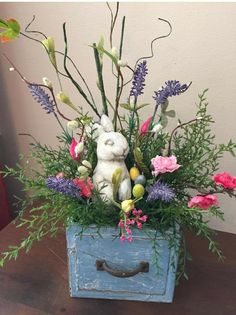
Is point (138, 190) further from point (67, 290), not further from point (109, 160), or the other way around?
point (67, 290)

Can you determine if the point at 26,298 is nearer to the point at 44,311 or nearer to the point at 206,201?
the point at 44,311

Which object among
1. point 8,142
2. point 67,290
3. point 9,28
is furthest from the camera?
point 8,142

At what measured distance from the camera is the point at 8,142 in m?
1.06

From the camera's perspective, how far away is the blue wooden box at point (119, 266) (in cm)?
58

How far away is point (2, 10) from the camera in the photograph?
0.86 meters

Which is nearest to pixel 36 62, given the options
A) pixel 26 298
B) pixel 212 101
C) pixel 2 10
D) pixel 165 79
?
pixel 2 10

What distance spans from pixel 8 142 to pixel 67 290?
0.56 metres

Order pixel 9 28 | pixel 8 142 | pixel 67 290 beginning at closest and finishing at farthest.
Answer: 1. pixel 9 28
2. pixel 67 290
3. pixel 8 142

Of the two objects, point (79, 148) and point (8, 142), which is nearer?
point (79, 148)

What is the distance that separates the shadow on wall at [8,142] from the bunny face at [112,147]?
21.7 inches

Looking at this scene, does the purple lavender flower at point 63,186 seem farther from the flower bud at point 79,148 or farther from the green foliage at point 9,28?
the green foliage at point 9,28

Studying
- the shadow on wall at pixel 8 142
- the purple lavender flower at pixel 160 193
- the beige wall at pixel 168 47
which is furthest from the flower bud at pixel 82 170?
the shadow on wall at pixel 8 142

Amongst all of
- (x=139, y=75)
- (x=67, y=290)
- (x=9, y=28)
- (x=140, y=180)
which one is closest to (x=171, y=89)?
(x=139, y=75)

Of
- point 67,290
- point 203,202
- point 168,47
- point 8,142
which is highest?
point 168,47
